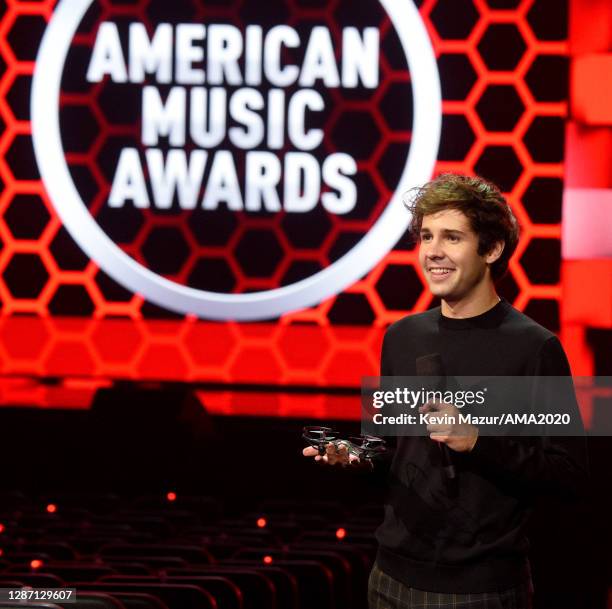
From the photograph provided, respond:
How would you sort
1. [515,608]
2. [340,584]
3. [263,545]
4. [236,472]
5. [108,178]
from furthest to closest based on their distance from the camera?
[108,178], [236,472], [263,545], [340,584], [515,608]

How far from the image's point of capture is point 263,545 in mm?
3516

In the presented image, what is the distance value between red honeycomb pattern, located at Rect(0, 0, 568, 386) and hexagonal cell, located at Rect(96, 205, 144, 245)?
3.6 inches

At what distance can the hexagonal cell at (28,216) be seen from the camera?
5.87m

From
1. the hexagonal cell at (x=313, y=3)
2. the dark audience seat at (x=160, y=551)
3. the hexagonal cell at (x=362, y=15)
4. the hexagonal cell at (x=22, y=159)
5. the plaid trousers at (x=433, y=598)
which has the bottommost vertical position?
the dark audience seat at (x=160, y=551)

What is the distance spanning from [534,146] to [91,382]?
8.77ft

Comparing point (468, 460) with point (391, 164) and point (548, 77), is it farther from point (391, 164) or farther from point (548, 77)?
point (548, 77)

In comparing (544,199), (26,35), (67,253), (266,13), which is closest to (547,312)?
(544,199)

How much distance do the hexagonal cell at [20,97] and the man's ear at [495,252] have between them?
4.54 metres

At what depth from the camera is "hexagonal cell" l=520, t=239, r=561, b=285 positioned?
18.2ft

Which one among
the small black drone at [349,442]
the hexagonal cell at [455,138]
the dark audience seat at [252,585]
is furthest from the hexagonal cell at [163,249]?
the small black drone at [349,442]

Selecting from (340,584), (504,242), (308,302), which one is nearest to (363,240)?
(308,302)

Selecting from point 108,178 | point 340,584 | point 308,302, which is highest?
point 108,178

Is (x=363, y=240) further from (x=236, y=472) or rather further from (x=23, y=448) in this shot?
(x=23, y=448)

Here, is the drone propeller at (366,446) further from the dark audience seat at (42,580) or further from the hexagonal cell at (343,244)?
the hexagonal cell at (343,244)
